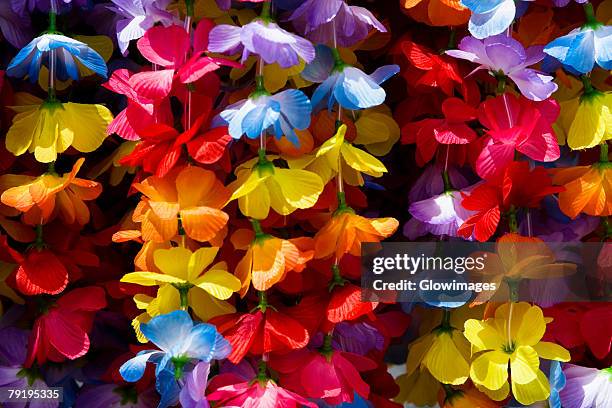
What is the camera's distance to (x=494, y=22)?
636 mm

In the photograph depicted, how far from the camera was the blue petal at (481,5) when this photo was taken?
0.64m

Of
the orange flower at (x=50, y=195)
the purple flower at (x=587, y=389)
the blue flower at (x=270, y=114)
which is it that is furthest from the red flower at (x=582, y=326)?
the orange flower at (x=50, y=195)

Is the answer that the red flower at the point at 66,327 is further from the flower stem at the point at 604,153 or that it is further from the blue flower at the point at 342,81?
the flower stem at the point at 604,153

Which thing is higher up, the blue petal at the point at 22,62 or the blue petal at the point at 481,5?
the blue petal at the point at 481,5

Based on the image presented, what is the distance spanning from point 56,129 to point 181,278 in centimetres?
14

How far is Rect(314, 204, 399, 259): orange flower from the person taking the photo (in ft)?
2.15

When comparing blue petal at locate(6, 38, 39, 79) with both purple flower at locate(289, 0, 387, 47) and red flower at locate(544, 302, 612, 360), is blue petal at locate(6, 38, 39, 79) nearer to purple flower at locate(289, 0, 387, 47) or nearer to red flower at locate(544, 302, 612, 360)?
purple flower at locate(289, 0, 387, 47)

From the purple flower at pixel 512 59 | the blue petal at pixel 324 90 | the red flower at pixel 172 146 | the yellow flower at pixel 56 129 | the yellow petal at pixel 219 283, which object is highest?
the purple flower at pixel 512 59

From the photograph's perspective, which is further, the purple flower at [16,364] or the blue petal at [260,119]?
the purple flower at [16,364]

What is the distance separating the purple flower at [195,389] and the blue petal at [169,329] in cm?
2

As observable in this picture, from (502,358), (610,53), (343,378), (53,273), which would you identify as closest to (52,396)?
(53,273)

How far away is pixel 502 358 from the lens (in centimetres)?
67

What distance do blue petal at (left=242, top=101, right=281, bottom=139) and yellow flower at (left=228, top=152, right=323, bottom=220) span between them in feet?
0.10

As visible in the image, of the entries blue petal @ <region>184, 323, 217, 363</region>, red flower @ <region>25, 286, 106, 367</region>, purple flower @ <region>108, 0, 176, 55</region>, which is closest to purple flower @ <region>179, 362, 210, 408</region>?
blue petal @ <region>184, 323, 217, 363</region>
